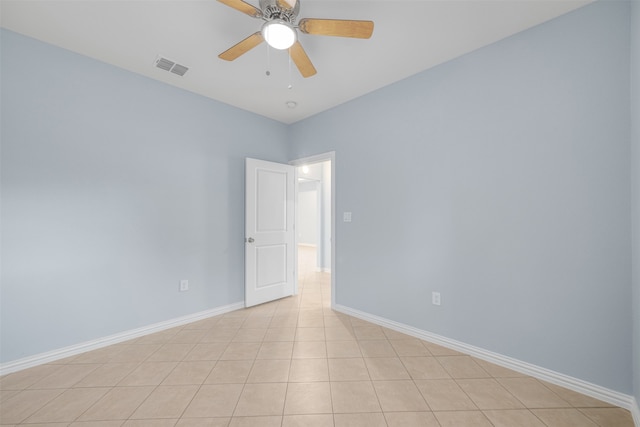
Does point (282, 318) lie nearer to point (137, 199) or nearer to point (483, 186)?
point (137, 199)

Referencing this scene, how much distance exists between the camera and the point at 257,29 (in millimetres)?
2033

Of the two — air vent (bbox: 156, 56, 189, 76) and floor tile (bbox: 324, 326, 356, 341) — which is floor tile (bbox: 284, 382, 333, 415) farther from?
air vent (bbox: 156, 56, 189, 76)

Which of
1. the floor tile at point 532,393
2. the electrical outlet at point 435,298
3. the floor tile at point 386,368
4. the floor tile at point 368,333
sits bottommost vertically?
the floor tile at point 386,368

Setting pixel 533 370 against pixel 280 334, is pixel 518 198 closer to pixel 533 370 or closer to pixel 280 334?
pixel 533 370

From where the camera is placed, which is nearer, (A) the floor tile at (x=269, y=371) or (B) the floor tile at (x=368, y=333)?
(A) the floor tile at (x=269, y=371)

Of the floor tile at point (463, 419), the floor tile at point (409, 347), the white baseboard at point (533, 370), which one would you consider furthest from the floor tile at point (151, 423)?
the white baseboard at point (533, 370)

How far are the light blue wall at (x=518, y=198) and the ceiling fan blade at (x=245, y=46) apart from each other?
1680mm

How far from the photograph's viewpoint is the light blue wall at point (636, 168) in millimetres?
1518

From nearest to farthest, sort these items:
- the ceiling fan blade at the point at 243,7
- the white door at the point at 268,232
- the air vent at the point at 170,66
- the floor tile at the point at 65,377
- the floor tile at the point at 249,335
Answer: the ceiling fan blade at the point at 243,7 → the floor tile at the point at 65,377 → the air vent at the point at 170,66 → the floor tile at the point at 249,335 → the white door at the point at 268,232

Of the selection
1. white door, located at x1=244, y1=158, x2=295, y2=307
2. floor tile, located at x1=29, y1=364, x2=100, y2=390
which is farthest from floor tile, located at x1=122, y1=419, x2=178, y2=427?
white door, located at x1=244, y1=158, x2=295, y2=307

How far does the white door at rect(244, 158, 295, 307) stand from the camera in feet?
11.5

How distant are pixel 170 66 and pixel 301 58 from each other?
154 centimetres

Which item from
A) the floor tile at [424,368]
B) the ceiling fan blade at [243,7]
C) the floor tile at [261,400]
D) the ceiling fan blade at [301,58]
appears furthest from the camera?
the floor tile at [424,368]

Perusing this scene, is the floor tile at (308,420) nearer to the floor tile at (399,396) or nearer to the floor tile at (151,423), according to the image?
the floor tile at (399,396)
